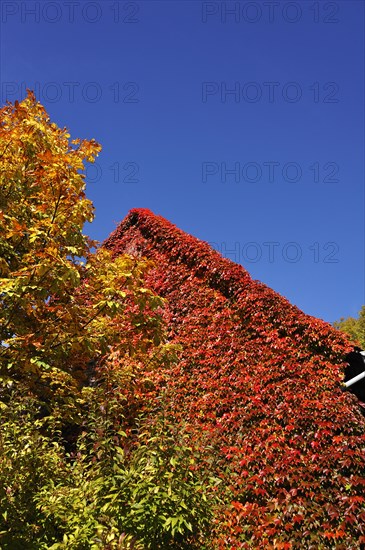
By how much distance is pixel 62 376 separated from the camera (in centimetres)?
643

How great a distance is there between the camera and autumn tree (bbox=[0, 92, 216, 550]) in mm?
3939

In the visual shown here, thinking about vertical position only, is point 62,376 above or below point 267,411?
below

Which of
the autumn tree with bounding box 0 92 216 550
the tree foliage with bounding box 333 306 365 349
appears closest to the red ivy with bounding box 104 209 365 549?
the autumn tree with bounding box 0 92 216 550

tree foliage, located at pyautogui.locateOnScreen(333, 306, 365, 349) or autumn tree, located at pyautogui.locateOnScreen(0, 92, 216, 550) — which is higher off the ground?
tree foliage, located at pyautogui.locateOnScreen(333, 306, 365, 349)

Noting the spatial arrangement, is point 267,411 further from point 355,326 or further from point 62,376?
point 355,326

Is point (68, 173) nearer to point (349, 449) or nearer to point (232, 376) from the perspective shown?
point (232, 376)

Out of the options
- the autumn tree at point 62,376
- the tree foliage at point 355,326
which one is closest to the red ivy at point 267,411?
the autumn tree at point 62,376

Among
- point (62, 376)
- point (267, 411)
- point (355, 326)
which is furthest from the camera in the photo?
point (355, 326)

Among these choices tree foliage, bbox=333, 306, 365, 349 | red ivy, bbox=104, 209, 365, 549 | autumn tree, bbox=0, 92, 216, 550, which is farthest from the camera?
tree foliage, bbox=333, 306, 365, 349

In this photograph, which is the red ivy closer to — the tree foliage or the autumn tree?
the autumn tree

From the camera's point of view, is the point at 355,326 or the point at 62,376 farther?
the point at 355,326

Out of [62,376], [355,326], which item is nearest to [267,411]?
[62,376]

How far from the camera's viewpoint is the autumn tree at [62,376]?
394 cm

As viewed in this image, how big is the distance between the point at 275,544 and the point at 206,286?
5.93 meters
